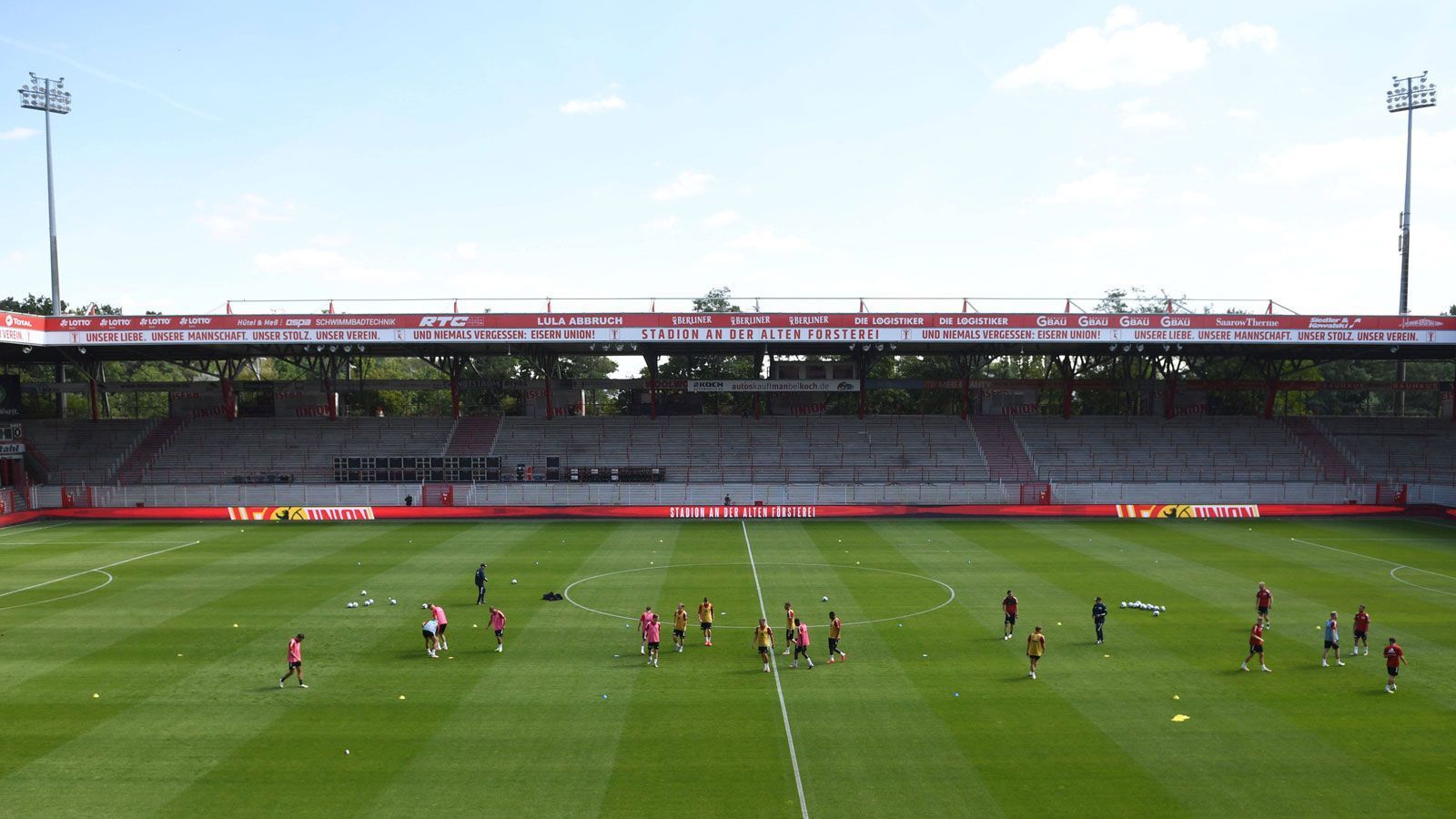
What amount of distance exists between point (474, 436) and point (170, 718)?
39699 millimetres

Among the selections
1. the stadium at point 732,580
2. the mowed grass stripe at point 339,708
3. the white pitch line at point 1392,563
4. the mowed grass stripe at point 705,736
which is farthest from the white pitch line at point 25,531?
the white pitch line at point 1392,563

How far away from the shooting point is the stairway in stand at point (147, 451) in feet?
168

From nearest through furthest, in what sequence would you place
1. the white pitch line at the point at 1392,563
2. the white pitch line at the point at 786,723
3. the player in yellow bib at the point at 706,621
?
the white pitch line at the point at 786,723, the player in yellow bib at the point at 706,621, the white pitch line at the point at 1392,563

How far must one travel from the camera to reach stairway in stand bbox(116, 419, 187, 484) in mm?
51344

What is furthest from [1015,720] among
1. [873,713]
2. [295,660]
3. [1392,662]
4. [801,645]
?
[295,660]

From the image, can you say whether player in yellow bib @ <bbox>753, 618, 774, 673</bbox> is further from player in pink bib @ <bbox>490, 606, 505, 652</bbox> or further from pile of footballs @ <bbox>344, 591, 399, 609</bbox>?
pile of footballs @ <bbox>344, 591, 399, 609</bbox>

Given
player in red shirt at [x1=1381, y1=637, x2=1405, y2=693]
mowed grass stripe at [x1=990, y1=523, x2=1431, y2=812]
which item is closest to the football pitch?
mowed grass stripe at [x1=990, y1=523, x2=1431, y2=812]

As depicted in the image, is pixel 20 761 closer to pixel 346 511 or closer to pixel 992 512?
pixel 346 511

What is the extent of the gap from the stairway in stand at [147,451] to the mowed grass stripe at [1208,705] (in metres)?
52.2

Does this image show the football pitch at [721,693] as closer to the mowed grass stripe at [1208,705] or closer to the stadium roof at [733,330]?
the mowed grass stripe at [1208,705]

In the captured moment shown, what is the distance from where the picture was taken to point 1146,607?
24672 mm

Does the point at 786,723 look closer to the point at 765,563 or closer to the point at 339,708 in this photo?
the point at 339,708

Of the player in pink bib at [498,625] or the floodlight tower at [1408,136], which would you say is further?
the floodlight tower at [1408,136]

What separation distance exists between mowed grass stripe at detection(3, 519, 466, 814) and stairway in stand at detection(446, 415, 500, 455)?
29926 millimetres
